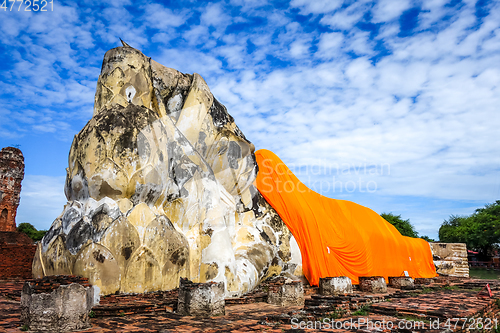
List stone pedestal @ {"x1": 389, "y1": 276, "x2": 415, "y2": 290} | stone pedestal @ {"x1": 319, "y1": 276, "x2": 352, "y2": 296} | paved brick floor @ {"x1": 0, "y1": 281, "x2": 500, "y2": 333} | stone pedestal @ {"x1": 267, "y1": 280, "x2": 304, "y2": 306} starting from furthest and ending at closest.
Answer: stone pedestal @ {"x1": 389, "y1": 276, "x2": 415, "y2": 290}, stone pedestal @ {"x1": 319, "y1": 276, "x2": 352, "y2": 296}, stone pedestal @ {"x1": 267, "y1": 280, "x2": 304, "y2": 306}, paved brick floor @ {"x1": 0, "y1": 281, "x2": 500, "y2": 333}

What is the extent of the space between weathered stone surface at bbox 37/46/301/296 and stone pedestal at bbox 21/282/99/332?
1.35 m

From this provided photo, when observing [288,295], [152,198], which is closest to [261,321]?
[288,295]

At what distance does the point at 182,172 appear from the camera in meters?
7.48

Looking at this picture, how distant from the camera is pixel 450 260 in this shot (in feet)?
50.8

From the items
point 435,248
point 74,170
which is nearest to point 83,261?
point 74,170

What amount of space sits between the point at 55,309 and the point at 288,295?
12.9 feet

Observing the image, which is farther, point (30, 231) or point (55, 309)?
point (30, 231)

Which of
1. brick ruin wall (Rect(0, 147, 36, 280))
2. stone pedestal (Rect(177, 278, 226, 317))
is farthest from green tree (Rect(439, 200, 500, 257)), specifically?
brick ruin wall (Rect(0, 147, 36, 280))

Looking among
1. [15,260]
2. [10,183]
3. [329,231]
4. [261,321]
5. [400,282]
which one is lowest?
[400,282]

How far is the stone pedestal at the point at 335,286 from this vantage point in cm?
781

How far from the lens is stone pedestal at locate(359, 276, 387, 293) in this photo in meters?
9.25

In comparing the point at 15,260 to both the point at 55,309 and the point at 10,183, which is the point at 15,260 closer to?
the point at 55,309

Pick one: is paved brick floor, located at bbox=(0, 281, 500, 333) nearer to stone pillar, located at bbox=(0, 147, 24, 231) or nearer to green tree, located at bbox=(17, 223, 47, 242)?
stone pillar, located at bbox=(0, 147, 24, 231)

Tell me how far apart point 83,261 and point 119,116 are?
269cm
